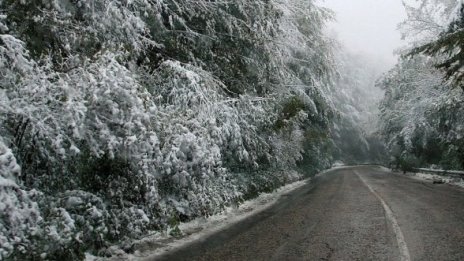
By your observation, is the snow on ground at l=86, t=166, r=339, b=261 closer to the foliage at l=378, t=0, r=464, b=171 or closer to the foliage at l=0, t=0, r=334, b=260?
the foliage at l=0, t=0, r=334, b=260

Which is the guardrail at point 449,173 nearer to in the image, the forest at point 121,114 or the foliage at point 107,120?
the forest at point 121,114

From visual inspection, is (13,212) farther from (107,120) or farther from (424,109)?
(424,109)

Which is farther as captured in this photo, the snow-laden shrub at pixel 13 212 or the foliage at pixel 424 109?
the foliage at pixel 424 109

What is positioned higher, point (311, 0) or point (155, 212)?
point (311, 0)

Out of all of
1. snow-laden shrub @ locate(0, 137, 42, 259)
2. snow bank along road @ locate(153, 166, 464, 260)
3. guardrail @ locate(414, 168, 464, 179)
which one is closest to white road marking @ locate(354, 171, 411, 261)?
snow bank along road @ locate(153, 166, 464, 260)

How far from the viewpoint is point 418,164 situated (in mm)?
40062

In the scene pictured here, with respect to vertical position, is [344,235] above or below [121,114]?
below

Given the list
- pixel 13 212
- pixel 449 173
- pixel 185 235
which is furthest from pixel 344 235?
pixel 449 173

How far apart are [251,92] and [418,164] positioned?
29.4 m

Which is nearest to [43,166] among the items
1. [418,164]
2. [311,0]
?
[311,0]

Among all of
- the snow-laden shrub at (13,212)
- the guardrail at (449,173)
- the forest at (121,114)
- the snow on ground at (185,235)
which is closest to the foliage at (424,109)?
the guardrail at (449,173)

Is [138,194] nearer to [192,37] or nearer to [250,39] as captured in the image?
[192,37]

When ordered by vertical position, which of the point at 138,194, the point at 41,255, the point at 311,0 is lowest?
the point at 41,255

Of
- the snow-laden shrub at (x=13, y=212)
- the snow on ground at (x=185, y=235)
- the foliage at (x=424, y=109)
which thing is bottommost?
the snow on ground at (x=185, y=235)
